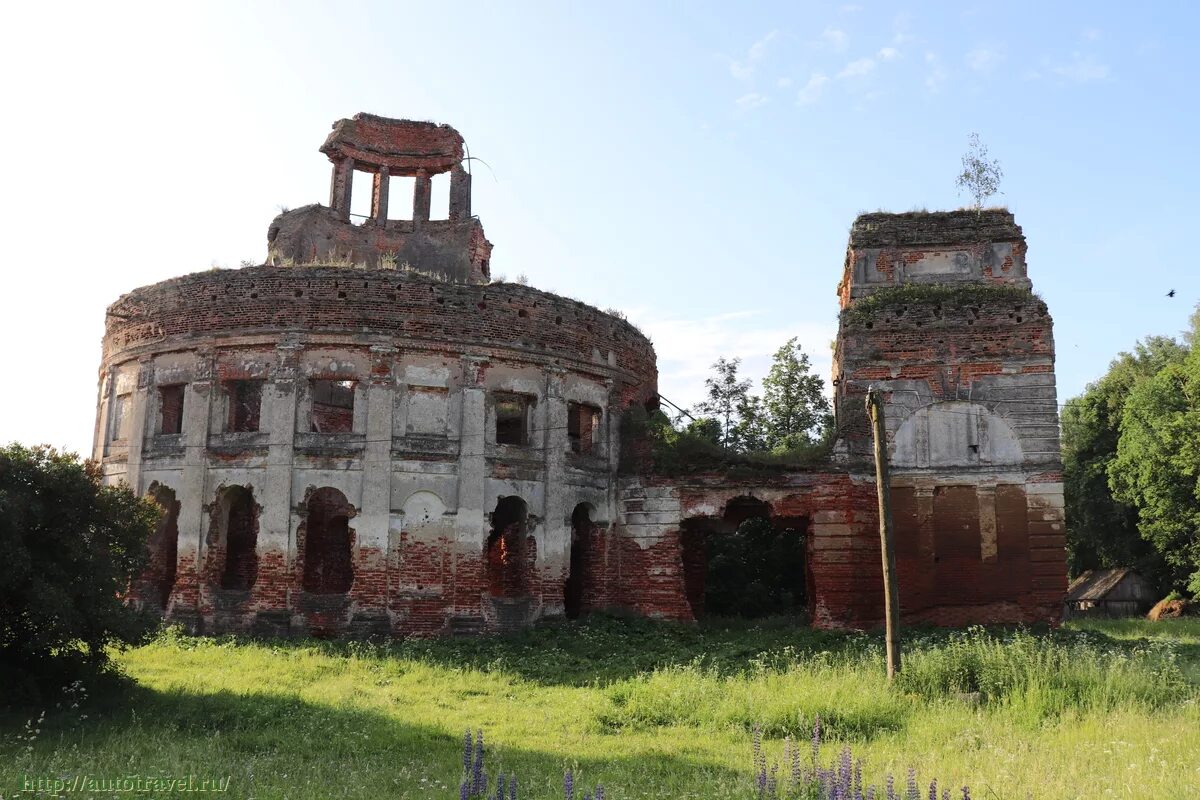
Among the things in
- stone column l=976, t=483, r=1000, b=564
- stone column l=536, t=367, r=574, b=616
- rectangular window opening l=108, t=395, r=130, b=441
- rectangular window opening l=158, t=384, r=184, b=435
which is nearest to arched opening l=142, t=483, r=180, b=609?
rectangular window opening l=158, t=384, r=184, b=435

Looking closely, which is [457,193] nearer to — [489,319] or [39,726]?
[489,319]

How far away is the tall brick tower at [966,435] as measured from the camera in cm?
1747

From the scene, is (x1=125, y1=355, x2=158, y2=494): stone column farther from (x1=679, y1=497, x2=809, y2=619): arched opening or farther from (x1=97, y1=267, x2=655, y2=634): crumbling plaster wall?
(x1=679, y1=497, x2=809, y2=619): arched opening

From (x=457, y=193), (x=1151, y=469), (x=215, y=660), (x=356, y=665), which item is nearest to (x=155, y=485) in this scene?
(x=215, y=660)

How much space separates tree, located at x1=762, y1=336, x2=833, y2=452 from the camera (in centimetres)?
2970

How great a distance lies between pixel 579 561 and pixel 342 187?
12.2 meters

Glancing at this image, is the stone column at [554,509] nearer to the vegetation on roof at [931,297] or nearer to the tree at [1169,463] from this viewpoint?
the vegetation on roof at [931,297]

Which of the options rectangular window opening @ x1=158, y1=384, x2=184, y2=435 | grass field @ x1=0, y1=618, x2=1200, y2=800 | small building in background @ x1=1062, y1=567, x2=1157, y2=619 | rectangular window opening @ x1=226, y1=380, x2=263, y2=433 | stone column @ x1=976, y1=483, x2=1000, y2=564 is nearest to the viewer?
grass field @ x1=0, y1=618, x2=1200, y2=800

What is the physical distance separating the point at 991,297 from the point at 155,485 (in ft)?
53.5

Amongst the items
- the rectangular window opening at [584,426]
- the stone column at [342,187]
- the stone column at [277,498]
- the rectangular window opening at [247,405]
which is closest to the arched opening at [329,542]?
the rectangular window opening at [247,405]

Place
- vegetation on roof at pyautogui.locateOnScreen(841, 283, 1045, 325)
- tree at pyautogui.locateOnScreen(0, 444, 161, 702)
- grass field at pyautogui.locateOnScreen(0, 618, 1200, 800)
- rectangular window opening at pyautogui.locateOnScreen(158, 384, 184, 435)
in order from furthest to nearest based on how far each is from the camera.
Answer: vegetation on roof at pyautogui.locateOnScreen(841, 283, 1045, 325) → rectangular window opening at pyautogui.locateOnScreen(158, 384, 184, 435) → tree at pyautogui.locateOnScreen(0, 444, 161, 702) → grass field at pyautogui.locateOnScreen(0, 618, 1200, 800)

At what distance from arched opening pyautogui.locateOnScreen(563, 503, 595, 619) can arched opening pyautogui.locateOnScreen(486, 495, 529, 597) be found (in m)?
1.08

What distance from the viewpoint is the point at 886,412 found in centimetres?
1839

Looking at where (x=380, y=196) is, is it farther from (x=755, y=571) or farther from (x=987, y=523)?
(x=987, y=523)
